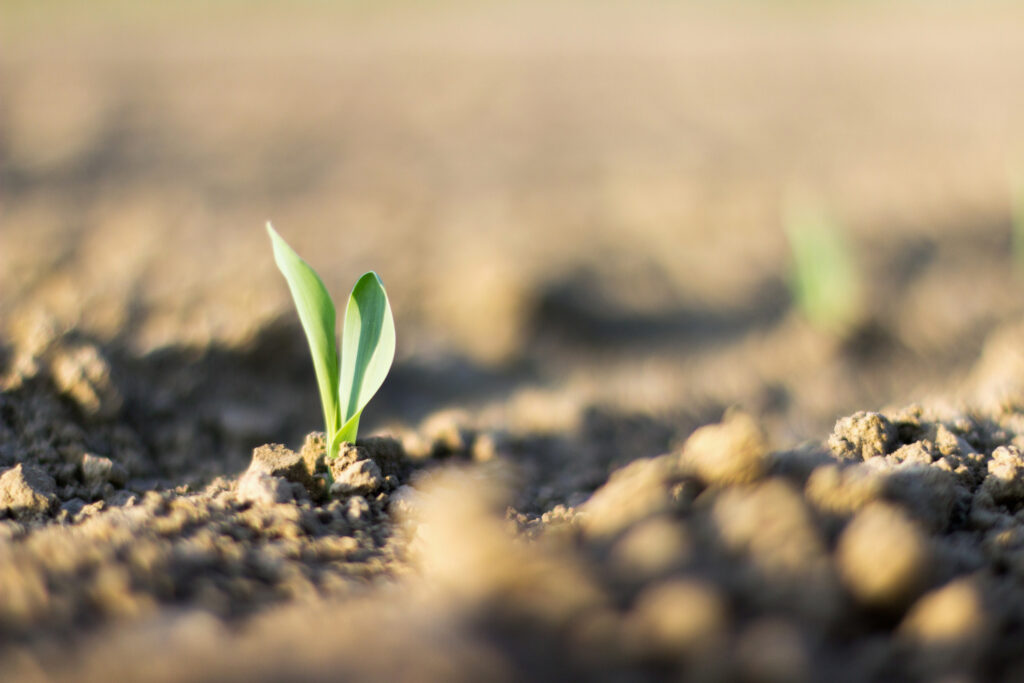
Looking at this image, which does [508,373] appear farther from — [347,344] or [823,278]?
[347,344]

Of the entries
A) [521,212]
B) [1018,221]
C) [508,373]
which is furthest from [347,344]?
[1018,221]

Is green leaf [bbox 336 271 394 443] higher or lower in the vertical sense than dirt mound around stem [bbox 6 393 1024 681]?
higher

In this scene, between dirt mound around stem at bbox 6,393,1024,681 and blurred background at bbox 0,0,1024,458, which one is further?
blurred background at bbox 0,0,1024,458

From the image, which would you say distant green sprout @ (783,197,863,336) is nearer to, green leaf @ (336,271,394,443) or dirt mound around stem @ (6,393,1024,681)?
dirt mound around stem @ (6,393,1024,681)

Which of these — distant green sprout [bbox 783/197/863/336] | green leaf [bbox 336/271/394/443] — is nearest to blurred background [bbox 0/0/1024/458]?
distant green sprout [bbox 783/197/863/336]

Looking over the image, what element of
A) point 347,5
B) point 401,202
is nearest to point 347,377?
point 401,202

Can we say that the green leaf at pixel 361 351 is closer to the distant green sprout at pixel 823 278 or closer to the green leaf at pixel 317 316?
the green leaf at pixel 317 316
